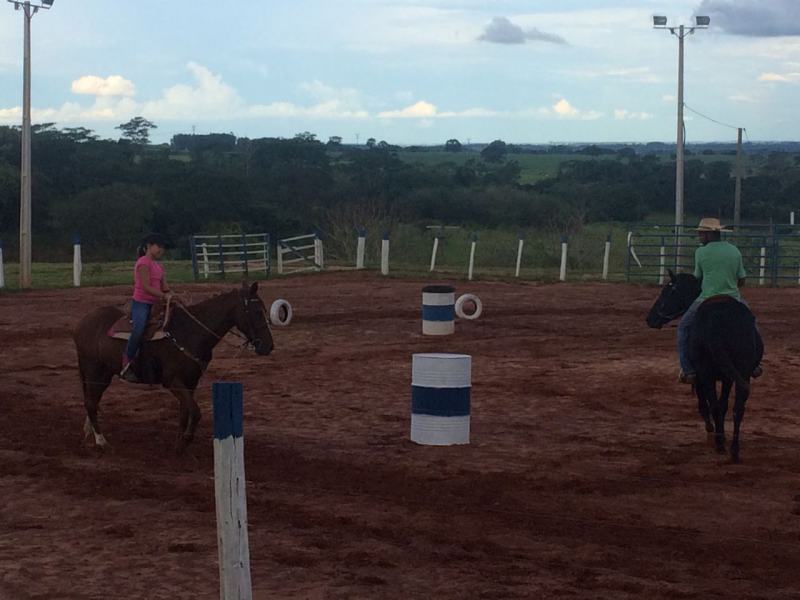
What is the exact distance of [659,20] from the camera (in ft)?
145

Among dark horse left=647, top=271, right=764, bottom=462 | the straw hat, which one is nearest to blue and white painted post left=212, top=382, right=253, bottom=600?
dark horse left=647, top=271, right=764, bottom=462

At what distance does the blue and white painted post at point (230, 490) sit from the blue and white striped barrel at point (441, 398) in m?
6.53

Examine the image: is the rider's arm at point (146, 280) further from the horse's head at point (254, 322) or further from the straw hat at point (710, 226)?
the straw hat at point (710, 226)

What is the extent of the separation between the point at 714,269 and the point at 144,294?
542 cm

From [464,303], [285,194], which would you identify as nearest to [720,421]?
[464,303]

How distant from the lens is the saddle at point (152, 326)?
12500mm

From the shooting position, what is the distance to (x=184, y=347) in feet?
41.0

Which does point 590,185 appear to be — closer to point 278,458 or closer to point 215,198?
point 215,198

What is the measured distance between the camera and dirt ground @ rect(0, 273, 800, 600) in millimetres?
8148

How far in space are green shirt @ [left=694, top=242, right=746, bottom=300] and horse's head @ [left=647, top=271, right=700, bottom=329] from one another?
0.50 meters

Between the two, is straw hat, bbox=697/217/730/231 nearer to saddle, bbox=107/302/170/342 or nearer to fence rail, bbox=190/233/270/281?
saddle, bbox=107/302/170/342

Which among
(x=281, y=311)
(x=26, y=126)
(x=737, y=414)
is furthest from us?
(x=26, y=126)

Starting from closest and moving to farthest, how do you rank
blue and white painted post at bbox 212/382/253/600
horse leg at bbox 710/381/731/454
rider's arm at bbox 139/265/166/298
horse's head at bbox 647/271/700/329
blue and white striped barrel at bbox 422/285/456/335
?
blue and white painted post at bbox 212/382/253/600 < rider's arm at bbox 139/265/166/298 < horse leg at bbox 710/381/731/454 < horse's head at bbox 647/271/700/329 < blue and white striped barrel at bbox 422/285/456/335

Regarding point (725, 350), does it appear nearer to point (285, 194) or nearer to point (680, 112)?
point (680, 112)
